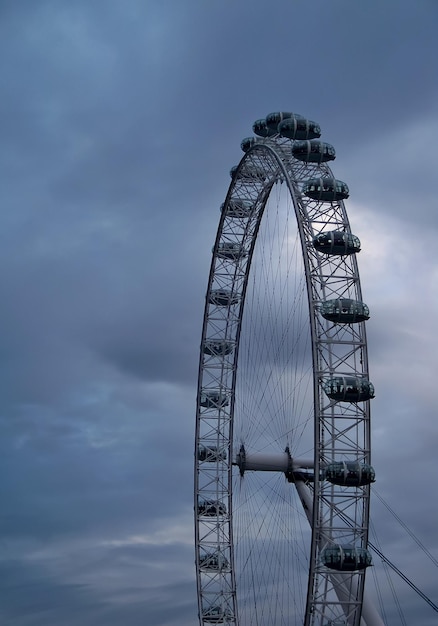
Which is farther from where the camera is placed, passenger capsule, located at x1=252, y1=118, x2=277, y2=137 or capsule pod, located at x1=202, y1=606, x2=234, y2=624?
capsule pod, located at x1=202, y1=606, x2=234, y2=624

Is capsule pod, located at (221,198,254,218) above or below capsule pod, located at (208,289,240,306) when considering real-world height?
above

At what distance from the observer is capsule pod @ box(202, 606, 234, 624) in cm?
5997

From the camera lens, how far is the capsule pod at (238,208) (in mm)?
59031

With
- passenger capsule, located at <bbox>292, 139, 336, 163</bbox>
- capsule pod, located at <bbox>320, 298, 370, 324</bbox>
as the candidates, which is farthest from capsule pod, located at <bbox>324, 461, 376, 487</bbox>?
passenger capsule, located at <bbox>292, 139, 336, 163</bbox>

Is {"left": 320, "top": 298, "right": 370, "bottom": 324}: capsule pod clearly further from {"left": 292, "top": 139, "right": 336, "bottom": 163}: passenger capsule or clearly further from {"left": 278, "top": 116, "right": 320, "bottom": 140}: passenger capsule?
{"left": 278, "top": 116, "right": 320, "bottom": 140}: passenger capsule

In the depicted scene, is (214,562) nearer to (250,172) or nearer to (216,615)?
(216,615)

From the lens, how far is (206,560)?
199 feet

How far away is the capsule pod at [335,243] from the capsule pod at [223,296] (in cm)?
1793

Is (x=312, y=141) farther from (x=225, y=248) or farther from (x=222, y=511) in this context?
(x=222, y=511)

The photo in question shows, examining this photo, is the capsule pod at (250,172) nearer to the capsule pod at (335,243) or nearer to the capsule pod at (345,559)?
the capsule pod at (335,243)

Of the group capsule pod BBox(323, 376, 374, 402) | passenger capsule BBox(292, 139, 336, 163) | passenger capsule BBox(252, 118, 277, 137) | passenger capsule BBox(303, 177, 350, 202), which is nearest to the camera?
capsule pod BBox(323, 376, 374, 402)

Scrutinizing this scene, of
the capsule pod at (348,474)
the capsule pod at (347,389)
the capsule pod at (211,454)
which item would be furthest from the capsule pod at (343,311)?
the capsule pod at (211,454)

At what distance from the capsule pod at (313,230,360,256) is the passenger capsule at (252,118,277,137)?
11088 mm

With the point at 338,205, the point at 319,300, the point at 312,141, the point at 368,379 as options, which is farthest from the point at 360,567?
the point at 312,141
